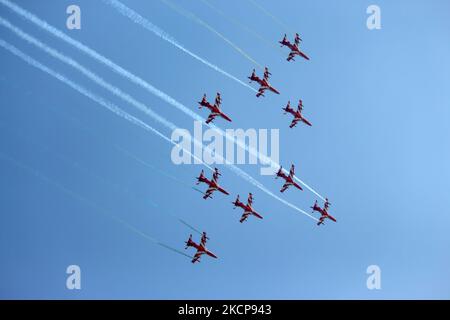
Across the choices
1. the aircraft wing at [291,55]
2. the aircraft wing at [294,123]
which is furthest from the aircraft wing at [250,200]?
the aircraft wing at [291,55]

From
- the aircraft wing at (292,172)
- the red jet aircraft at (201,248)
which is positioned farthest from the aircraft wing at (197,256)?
the aircraft wing at (292,172)

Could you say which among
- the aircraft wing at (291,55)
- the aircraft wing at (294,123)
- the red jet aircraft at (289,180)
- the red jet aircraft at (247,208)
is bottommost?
the red jet aircraft at (247,208)

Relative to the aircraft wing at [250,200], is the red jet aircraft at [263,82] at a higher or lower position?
higher

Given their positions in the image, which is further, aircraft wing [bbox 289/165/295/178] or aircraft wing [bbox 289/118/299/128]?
aircraft wing [bbox 289/118/299/128]

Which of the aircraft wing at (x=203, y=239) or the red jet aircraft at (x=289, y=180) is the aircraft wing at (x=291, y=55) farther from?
the aircraft wing at (x=203, y=239)

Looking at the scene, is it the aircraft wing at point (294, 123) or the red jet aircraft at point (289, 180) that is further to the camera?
the aircraft wing at point (294, 123)

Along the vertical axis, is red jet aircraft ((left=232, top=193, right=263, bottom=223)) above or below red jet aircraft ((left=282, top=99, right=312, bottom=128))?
below

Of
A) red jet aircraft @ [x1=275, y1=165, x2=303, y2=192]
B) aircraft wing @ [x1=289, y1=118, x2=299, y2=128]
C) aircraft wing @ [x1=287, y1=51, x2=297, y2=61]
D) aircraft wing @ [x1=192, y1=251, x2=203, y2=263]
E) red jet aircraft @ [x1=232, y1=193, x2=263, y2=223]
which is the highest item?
aircraft wing @ [x1=287, y1=51, x2=297, y2=61]

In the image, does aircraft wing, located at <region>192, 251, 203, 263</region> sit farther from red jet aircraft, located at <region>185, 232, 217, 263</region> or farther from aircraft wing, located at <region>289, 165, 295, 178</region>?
aircraft wing, located at <region>289, 165, 295, 178</region>

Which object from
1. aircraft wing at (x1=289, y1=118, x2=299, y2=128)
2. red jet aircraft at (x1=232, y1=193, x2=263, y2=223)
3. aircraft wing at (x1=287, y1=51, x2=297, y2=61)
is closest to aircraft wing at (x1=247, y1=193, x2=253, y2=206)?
red jet aircraft at (x1=232, y1=193, x2=263, y2=223)

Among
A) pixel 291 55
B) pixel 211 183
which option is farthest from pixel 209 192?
pixel 291 55

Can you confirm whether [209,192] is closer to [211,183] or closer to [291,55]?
[211,183]
